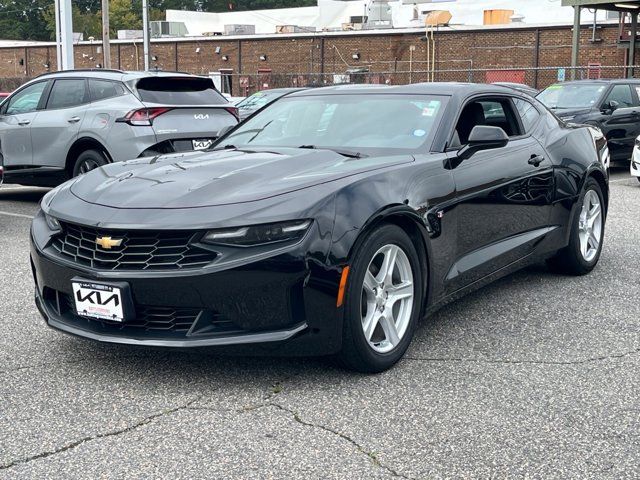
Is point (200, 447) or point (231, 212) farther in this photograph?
point (231, 212)

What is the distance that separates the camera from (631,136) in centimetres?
1499

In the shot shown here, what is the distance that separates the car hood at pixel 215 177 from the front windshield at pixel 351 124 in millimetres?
266

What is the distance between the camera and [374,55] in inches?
1720

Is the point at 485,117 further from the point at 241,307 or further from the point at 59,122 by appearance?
the point at 59,122

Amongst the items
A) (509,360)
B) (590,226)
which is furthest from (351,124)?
(590,226)

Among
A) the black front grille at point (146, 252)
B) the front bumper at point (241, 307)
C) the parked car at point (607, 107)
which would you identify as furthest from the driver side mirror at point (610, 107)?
the black front grille at point (146, 252)

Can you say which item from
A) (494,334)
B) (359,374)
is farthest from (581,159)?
(359,374)

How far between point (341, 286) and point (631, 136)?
12470 mm

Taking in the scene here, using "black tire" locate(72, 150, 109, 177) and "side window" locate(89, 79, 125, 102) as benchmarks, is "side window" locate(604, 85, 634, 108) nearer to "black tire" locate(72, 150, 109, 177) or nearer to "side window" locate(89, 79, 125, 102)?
"side window" locate(89, 79, 125, 102)

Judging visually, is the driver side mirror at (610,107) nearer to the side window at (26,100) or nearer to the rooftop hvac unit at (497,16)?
the side window at (26,100)

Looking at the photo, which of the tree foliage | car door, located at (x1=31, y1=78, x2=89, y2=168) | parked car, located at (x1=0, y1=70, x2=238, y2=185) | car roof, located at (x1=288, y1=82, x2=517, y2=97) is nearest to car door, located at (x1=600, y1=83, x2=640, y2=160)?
parked car, located at (x1=0, y1=70, x2=238, y2=185)

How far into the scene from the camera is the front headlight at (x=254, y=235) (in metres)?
3.83

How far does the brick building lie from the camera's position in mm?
36616

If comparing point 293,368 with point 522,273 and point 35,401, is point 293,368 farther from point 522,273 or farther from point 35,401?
point 522,273
